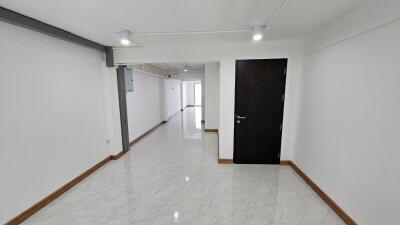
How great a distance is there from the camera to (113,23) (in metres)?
2.28

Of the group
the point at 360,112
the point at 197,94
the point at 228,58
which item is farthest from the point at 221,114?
the point at 197,94

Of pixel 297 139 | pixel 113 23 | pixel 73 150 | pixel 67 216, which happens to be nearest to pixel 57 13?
pixel 113 23

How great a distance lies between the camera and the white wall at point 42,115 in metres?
1.97

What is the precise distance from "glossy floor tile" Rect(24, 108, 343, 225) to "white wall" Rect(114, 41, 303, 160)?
658mm

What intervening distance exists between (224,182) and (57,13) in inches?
123

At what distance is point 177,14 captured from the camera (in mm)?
1999

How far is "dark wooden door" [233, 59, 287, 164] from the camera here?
332cm

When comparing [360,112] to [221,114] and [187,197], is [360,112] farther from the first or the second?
[187,197]

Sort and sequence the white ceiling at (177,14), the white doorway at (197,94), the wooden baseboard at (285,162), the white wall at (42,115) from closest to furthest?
the white ceiling at (177,14) < the white wall at (42,115) < the wooden baseboard at (285,162) < the white doorway at (197,94)

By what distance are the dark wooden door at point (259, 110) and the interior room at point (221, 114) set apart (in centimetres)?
2

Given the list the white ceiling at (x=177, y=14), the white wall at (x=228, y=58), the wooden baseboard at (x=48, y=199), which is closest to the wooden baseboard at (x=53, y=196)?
the wooden baseboard at (x=48, y=199)

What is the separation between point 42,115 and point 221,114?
2.75 metres

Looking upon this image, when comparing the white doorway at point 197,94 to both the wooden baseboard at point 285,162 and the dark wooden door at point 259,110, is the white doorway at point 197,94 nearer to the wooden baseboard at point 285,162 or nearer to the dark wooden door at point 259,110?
the dark wooden door at point 259,110

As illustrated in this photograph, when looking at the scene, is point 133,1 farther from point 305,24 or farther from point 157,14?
point 305,24
